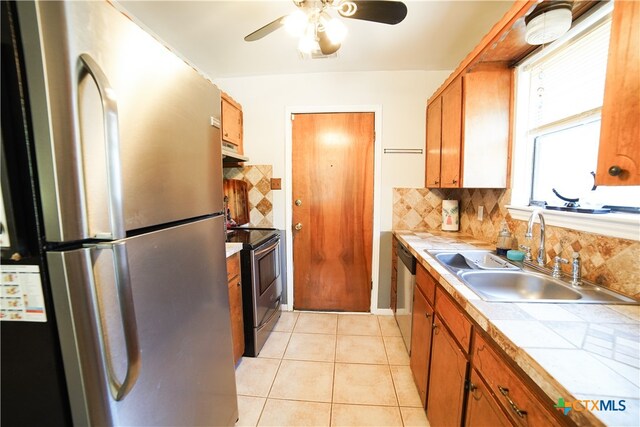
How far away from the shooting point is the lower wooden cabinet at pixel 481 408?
29.2 inches

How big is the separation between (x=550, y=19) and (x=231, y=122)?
2164 millimetres

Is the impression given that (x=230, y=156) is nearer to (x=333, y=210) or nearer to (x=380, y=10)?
(x=333, y=210)

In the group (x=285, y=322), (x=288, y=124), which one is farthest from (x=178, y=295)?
(x=288, y=124)

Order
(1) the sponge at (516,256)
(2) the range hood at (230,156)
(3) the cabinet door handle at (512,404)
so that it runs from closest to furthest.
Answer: (3) the cabinet door handle at (512,404), (1) the sponge at (516,256), (2) the range hood at (230,156)

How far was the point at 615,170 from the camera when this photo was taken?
73 centimetres

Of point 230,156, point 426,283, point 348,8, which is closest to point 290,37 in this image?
point 348,8

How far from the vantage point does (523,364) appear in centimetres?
62

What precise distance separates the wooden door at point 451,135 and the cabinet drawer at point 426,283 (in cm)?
70

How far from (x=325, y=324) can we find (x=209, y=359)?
1513mm

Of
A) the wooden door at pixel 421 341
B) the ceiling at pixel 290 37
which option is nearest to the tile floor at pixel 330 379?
the wooden door at pixel 421 341

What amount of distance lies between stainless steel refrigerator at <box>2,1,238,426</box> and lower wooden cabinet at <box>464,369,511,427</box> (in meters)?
1.03

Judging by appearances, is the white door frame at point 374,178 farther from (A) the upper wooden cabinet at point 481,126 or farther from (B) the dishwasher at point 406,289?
(A) the upper wooden cabinet at point 481,126

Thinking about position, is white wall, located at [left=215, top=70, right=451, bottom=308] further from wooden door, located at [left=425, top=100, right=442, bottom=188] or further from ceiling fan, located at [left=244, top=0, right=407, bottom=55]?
ceiling fan, located at [left=244, top=0, right=407, bottom=55]

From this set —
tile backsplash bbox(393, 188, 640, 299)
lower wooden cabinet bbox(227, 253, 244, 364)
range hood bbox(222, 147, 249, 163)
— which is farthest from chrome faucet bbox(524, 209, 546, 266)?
range hood bbox(222, 147, 249, 163)
